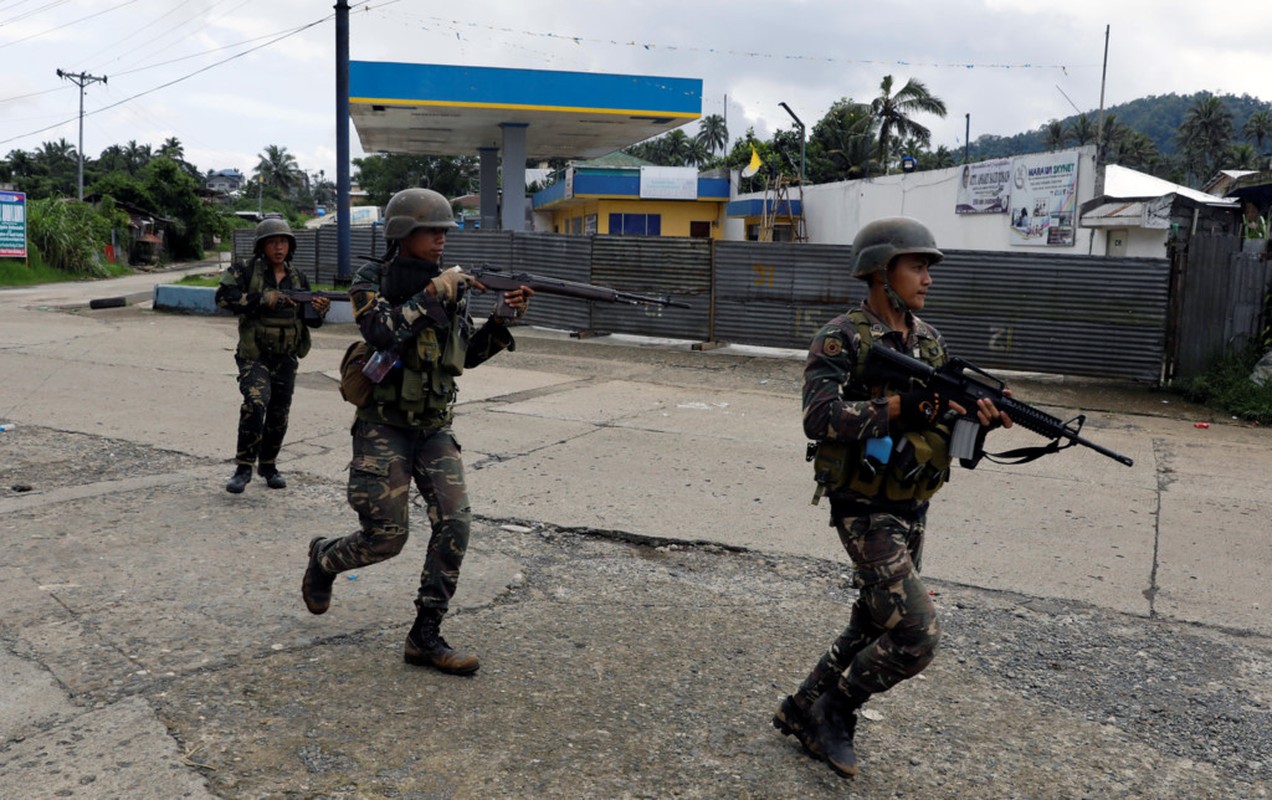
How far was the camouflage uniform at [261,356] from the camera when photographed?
610 cm

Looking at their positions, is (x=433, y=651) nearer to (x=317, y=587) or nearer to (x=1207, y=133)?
(x=317, y=587)

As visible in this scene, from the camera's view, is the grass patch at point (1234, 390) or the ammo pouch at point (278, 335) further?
the grass patch at point (1234, 390)

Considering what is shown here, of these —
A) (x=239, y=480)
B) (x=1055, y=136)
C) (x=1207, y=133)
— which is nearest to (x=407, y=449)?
(x=239, y=480)

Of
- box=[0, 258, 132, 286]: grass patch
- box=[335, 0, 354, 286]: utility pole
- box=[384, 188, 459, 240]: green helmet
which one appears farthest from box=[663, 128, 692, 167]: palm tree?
box=[384, 188, 459, 240]: green helmet

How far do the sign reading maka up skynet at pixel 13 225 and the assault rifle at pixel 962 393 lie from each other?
31621mm

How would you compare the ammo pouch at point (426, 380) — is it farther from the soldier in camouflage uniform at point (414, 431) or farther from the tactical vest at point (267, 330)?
the tactical vest at point (267, 330)

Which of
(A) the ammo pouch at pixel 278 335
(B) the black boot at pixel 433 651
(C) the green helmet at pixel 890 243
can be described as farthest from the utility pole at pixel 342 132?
(C) the green helmet at pixel 890 243

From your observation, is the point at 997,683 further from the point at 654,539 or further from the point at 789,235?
the point at 789,235

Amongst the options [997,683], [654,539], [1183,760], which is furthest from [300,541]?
[1183,760]

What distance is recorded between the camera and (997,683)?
12.4 ft

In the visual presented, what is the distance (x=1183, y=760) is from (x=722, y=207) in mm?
36235

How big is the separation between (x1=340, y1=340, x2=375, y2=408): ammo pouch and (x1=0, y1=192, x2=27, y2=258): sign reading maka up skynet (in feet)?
98.6

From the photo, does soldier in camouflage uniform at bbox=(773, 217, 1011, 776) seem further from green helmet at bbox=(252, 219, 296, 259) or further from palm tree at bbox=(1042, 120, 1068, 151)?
palm tree at bbox=(1042, 120, 1068, 151)

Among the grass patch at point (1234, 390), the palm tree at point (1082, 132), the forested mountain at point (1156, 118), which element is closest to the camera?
the grass patch at point (1234, 390)
